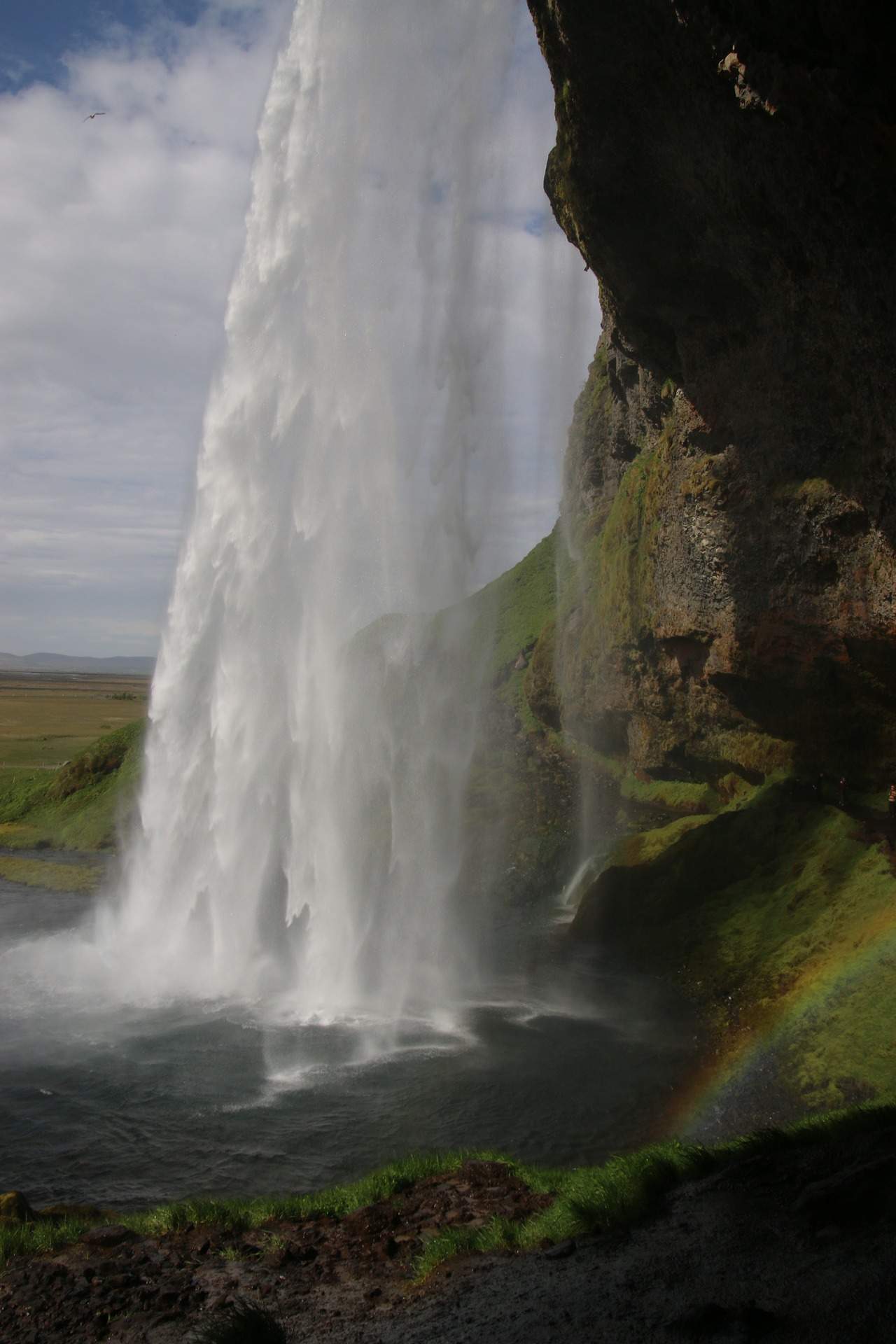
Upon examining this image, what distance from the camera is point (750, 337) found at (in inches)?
818

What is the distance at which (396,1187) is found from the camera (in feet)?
Result: 35.2

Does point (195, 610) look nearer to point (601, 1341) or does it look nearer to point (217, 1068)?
point (217, 1068)

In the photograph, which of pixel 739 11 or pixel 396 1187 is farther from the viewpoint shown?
pixel 739 11

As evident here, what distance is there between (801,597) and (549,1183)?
1525cm

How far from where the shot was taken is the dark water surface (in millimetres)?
12188

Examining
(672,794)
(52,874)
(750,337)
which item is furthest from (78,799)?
(750,337)

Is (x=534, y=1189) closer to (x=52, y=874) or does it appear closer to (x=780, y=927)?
(x=780, y=927)

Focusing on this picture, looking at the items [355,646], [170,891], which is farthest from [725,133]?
[170,891]

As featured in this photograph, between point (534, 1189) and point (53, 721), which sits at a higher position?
point (534, 1189)

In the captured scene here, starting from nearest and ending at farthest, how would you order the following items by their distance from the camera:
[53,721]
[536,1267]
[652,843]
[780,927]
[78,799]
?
[536,1267], [780,927], [652,843], [78,799], [53,721]

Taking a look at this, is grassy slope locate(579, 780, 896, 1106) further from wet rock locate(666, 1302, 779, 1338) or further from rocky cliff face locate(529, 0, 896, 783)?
wet rock locate(666, 1302, 779, 1338)

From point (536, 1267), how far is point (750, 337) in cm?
1906

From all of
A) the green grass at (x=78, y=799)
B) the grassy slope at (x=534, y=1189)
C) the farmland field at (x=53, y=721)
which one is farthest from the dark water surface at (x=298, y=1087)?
the farmland field at (x=53, y=721)

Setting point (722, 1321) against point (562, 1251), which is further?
point (562, 1251)
